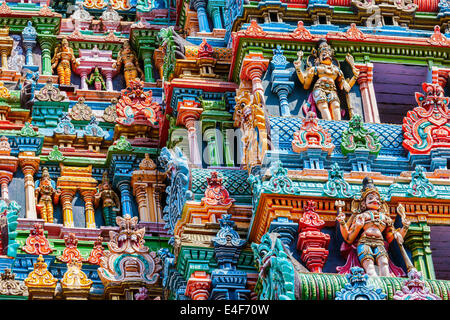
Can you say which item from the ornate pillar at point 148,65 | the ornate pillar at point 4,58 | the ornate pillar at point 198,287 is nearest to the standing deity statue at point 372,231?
the ornate pillar at point 198,287

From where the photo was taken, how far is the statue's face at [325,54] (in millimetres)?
31234

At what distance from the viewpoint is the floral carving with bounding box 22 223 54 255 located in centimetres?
3012

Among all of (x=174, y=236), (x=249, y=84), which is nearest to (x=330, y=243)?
(x=174, y=236)

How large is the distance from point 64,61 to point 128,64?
1457 millimetres

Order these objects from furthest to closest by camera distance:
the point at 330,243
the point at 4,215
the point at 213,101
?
the point at 213,101
the point at 4,215
the point at 330,243

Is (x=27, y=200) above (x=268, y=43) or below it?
below

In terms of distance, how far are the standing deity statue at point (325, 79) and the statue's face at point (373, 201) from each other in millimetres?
3471

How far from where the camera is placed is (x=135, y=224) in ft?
100

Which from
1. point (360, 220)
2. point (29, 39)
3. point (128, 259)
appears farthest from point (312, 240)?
point (29, 39)

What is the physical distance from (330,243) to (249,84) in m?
5.17

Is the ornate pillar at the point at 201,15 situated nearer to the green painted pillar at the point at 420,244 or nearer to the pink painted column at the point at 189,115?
the pink painted column at the point at 189,115

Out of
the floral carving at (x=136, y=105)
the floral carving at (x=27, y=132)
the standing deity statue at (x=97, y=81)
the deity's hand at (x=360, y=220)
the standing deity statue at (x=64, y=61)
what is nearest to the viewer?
the deity's hand at (x=360, y=220)

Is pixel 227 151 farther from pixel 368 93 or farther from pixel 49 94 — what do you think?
pixel 49 94
